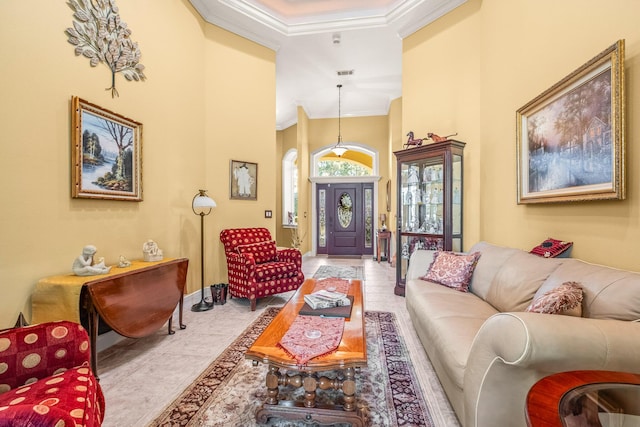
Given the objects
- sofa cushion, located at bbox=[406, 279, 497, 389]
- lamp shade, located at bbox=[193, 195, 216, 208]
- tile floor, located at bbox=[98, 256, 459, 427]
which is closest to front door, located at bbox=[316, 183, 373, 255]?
tile floor, located at bbox=[98, 256, 459, 427]

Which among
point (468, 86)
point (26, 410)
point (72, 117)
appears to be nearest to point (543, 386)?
point (26, 410)

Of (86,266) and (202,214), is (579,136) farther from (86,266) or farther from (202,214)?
(202,214)

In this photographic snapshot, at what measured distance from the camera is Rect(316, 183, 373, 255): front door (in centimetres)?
746

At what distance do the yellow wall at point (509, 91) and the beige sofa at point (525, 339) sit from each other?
0.39 metres

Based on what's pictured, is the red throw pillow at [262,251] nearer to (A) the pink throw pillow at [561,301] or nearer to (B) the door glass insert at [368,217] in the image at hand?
(A) the pink throw pillow at [561,301]

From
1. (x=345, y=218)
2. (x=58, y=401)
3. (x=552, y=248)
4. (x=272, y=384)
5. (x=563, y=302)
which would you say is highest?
(x=345, y=218)

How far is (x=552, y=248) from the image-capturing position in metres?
1.99

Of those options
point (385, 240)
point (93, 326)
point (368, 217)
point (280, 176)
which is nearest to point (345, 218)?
point (368, 217)

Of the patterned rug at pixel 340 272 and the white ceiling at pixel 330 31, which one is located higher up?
the white ceiling at pixel 330 31

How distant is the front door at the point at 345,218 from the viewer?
24.5ft

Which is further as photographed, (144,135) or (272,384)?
(144,135)

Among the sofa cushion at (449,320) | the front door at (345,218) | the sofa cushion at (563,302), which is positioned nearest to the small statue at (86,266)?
the sofa cushion at (449,320)

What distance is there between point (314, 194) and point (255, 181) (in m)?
3.35

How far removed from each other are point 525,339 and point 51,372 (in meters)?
1.93
